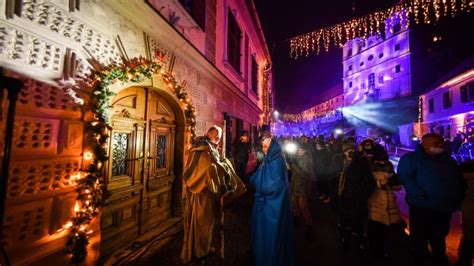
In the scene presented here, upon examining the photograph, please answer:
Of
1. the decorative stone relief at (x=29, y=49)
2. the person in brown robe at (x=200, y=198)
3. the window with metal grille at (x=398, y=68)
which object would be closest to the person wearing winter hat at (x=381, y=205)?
the person in brown robe at (x=200, y=198)

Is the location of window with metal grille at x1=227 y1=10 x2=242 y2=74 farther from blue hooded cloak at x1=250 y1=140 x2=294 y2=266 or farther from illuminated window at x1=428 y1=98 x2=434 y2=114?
illuminated window at x1=428 y1=98 x2=434 y2=114

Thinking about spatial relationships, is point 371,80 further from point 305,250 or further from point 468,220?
point 305,250

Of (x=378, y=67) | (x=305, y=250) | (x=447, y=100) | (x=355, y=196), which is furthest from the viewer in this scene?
(x=378, y=67)

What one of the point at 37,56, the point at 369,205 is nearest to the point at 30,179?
the point at 37,56

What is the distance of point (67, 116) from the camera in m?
2.83

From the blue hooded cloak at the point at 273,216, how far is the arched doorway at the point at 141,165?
242 cm

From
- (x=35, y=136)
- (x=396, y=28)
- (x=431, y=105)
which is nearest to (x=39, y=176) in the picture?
(x=35, y=136)

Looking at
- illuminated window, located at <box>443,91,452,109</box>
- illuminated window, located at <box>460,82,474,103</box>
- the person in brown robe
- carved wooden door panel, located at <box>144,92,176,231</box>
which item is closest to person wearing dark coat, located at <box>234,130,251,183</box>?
carved wooden door panel, located at <box>144,92,176,231</box>

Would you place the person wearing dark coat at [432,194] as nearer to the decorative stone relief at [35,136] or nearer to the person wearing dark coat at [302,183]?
the person wearing dark coat at [302,183]

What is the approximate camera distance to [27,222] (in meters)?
2.46

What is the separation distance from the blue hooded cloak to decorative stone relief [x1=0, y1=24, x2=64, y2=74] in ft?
9.90

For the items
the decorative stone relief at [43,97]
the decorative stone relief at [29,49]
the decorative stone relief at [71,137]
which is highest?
the decorative stone relief at [29,49]

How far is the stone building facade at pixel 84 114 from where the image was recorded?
2396 millimetres

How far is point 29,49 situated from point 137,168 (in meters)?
2.50
